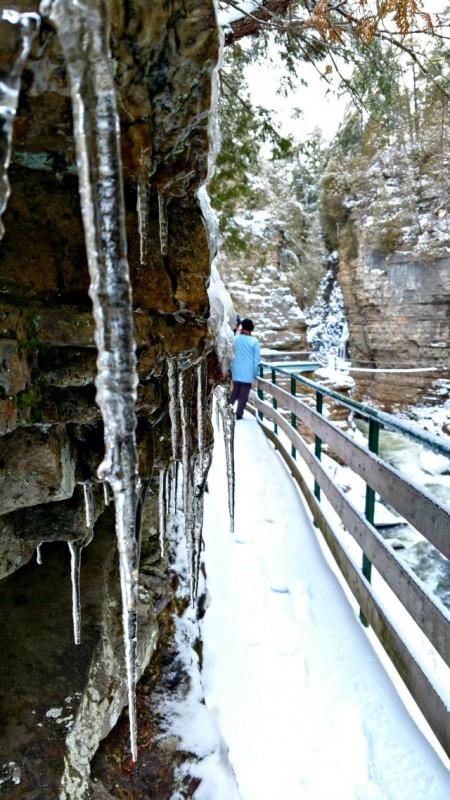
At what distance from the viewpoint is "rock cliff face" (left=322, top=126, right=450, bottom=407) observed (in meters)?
17.0

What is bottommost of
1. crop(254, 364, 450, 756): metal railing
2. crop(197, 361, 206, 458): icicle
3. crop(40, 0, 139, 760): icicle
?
crop(254, 364, 450, 756): metal railing

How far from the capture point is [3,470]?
1.48 m

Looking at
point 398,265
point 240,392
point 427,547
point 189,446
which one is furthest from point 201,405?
point 398,265

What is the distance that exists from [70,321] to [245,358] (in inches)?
202

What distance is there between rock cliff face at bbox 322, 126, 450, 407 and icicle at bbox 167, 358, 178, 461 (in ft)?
54.4

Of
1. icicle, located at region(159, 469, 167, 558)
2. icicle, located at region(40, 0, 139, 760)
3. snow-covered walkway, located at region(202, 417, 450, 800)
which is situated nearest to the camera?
icicle, located at region(40, 0, 139, 760)

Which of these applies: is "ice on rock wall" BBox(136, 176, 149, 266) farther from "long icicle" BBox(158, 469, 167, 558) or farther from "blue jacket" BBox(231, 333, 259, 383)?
"blue jacket" BBox(231, 333, 259, 383)

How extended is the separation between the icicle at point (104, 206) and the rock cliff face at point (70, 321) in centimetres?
7

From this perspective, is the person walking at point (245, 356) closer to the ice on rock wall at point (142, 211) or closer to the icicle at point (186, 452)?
the icicle at point (186, 452)

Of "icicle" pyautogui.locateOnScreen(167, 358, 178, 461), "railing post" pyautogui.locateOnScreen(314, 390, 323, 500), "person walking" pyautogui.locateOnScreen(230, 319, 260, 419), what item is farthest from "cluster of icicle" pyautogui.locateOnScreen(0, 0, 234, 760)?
"person walking" pyautogui.locateOnScreen(230, 319, 260, 419)

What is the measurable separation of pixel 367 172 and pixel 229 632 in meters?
20.1

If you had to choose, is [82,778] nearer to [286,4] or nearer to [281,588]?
[281,588]

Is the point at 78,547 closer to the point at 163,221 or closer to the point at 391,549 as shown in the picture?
the point at 163,221

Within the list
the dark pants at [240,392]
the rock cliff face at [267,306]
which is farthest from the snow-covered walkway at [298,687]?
the rock cliff face at [267,306]
